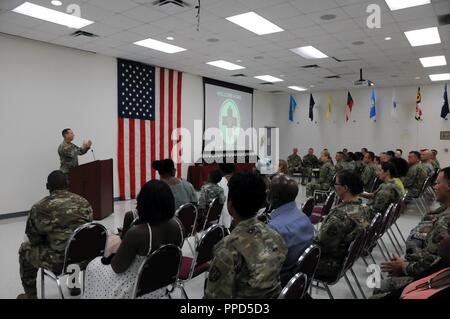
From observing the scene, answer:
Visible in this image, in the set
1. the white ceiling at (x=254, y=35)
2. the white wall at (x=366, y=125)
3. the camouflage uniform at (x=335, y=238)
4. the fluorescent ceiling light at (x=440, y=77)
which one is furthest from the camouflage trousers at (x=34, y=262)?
the white wall at (x=366, y=125)

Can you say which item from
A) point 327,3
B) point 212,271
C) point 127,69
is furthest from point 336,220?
point 127,69

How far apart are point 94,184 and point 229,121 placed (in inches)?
266

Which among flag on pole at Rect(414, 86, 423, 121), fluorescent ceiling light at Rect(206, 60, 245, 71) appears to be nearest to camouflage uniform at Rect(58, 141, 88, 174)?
fluorescent ceiling light at Rect(206, 60, 245, 71)

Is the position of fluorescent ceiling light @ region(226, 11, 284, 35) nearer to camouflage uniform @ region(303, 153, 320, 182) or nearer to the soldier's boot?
the soldier's boot

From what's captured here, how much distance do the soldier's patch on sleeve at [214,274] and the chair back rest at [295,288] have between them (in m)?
0.29

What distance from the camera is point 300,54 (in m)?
7.93

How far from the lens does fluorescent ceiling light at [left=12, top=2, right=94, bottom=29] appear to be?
17.0ft

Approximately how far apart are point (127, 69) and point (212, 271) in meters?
7.84

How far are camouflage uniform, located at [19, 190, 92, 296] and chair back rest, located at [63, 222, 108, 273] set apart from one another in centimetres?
10

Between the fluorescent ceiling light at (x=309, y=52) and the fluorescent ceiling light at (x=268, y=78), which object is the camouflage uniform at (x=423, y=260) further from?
the fluorescent ceiling light at (x=268, y=78)

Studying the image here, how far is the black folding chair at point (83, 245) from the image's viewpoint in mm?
2488
